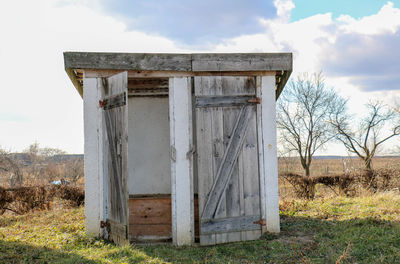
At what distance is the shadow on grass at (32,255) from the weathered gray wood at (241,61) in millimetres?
3478

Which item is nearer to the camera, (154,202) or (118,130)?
(118,130)

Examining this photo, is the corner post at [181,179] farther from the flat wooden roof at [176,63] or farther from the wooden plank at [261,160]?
the wooden plank at [261,160]

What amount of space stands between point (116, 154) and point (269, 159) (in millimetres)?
2618

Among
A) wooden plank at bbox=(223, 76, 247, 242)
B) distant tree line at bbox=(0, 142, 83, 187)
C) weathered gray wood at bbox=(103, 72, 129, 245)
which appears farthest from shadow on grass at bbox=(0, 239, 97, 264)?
distant tree line at bbox=(0, 142, 83, 187)

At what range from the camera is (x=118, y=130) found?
5684 millimetres

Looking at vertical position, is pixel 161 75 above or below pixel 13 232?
above

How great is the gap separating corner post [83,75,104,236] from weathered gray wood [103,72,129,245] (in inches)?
5.3

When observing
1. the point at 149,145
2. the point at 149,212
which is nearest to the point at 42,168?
the point at 149,145

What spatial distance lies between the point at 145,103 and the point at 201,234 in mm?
4257

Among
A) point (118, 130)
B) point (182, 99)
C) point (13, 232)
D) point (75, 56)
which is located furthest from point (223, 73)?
point (13, 232)

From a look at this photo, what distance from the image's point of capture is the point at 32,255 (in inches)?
203

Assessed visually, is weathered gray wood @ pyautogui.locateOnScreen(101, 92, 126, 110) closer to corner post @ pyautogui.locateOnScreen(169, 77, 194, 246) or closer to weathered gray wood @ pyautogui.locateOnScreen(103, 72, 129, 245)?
weathered gray wood @ pyautogui.locateOnScreen(103, 72, 129, 245)

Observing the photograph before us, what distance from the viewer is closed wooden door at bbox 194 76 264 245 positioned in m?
5.79

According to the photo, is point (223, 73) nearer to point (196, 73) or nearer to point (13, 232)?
point (196, 73)
